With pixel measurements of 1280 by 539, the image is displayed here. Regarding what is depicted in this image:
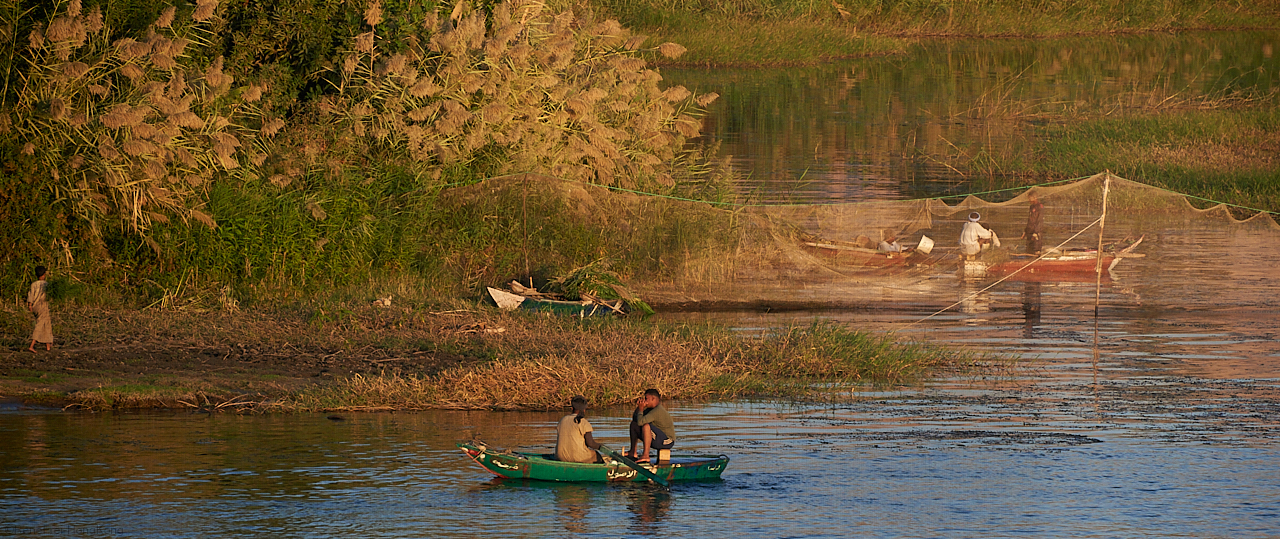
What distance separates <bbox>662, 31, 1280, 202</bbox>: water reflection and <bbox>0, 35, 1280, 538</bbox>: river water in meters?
14.8

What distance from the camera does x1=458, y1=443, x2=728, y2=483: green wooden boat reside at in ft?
Answer: 45.0

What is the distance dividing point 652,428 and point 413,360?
5.17 meters

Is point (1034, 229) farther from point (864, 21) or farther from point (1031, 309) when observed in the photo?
point (864, 21)

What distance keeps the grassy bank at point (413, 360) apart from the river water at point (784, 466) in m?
→ 0.39

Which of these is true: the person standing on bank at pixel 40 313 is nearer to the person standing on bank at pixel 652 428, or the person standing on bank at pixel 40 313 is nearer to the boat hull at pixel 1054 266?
the person standing on bank at pixel 652 428

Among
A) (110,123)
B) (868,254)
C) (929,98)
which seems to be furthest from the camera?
(929,98)

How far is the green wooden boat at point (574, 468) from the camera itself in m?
13.7

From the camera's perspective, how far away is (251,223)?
21.7 metres

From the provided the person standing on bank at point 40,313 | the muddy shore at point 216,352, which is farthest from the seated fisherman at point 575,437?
the person standing on bank at point 40,313

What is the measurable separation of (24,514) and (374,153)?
11.4 m

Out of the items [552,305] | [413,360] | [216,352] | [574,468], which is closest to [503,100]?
[552,305]

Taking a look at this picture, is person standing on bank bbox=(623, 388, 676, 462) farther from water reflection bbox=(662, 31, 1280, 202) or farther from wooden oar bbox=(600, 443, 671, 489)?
water reflection bbox=(662, 31, 1280, 202)

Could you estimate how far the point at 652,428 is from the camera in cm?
1404

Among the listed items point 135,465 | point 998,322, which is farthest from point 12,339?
point 998,322
